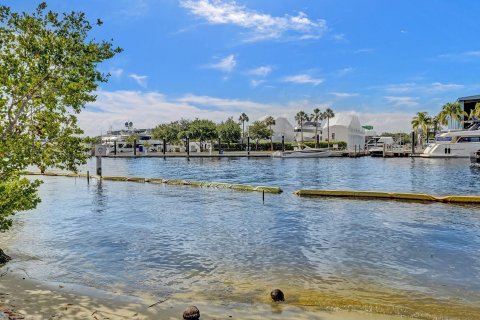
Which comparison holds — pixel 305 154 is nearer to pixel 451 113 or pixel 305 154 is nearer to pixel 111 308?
pixel 451 113

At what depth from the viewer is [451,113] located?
111m

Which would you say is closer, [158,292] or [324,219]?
[158,292]

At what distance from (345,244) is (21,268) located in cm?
1140

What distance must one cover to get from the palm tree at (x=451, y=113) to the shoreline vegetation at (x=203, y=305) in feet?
368

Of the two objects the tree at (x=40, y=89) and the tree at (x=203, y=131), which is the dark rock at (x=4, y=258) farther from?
the tree at (x=203, y=131)

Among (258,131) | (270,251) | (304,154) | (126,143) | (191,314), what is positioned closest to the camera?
(191,314)

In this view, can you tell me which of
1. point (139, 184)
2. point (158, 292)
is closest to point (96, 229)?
point (158, 292)

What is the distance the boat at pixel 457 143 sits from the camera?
87188 millimetres

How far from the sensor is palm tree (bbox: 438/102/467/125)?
10908cm

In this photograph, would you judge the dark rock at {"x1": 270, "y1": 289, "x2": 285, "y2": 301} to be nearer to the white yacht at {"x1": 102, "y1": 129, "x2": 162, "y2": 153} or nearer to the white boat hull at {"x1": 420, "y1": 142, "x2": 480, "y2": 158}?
the white boat hull at {"x1": 420, "y1": 142, "x2": 480, "y2": 158}

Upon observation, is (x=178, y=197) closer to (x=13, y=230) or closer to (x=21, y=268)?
(x=13, y=230)

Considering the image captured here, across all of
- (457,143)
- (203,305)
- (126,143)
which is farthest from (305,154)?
(203,305)

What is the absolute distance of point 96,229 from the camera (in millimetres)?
18672

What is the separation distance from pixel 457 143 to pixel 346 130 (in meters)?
83.7
